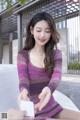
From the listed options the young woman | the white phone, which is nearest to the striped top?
the young woman

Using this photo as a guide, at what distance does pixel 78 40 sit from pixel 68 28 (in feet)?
5.64

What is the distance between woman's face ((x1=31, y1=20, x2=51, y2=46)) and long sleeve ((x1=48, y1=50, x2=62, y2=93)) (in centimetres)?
11

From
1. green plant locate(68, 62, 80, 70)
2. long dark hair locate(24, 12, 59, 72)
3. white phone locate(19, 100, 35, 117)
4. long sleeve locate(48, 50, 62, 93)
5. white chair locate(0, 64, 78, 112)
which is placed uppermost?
long dark hair locate(24, 12, 59, 72)

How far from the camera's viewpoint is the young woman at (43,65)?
211 cm

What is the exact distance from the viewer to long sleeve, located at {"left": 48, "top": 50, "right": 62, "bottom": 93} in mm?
2015

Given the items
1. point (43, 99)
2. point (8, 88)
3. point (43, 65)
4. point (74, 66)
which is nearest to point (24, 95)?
point (43, 99)

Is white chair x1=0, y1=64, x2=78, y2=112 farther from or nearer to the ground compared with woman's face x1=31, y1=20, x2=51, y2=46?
nearer to the ground

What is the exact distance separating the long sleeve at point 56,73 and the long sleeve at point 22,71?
5.8 inches

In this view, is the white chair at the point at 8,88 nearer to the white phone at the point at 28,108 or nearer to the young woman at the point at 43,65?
the young woman at the point at 43,65

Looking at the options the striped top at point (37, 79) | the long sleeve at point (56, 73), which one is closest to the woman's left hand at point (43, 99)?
the long sleeve at point (56, 73)

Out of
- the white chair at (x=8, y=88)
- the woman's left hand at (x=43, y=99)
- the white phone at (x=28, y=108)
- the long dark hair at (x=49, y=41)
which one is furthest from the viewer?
the white chair at (x=8, y=88)

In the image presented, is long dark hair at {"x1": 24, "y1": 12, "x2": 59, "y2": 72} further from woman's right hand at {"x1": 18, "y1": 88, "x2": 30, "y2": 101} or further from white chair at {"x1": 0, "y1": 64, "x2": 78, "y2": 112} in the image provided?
white chair at {"x1": 0, "y1": 64, "x2": 78, "y2": 112}

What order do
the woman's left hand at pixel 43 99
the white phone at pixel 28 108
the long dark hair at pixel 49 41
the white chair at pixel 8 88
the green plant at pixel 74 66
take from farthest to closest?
the green plant at pixel 74 66 → the white chair at pixel 8 88 → the long dark hair at pixel 49 41 → the woman's left hand at pixel 43 99 → the white phone at pixel 28 108

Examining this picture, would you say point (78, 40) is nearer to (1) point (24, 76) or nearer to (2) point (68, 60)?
(2) point (68, 60)
